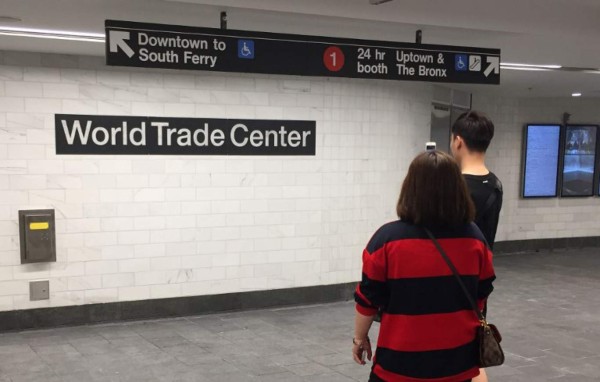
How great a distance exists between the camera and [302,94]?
6.90m

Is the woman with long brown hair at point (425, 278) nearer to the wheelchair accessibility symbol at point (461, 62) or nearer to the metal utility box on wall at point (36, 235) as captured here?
the wheelchair accessibility symbol at point (461, 62)

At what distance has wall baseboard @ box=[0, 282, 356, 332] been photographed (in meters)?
5.96

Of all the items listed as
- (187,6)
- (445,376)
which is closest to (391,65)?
(187,6)

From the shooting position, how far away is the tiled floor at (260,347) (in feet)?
16.0

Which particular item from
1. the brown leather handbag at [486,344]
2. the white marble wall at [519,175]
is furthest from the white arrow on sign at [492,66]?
the white marble wall at [519,175]

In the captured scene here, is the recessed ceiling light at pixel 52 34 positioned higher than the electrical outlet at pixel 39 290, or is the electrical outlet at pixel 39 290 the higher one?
the recessed ceiling light at pixel 52 34

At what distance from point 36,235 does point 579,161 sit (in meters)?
9.69

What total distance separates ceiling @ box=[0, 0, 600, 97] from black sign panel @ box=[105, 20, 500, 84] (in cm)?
20

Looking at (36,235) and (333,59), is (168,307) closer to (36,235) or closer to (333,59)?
(36,235)

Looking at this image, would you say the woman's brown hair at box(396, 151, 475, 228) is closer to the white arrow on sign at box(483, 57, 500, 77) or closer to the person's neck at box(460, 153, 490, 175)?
the person's neck at box(460, 153, 490, 175)

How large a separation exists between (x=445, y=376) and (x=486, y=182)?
3.23 ft

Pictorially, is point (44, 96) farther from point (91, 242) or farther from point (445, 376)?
point (445, 376)

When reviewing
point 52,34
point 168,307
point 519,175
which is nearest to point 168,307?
point 168,307

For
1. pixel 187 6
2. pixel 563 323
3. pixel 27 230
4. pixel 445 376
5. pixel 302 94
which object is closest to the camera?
pixel 445 376
